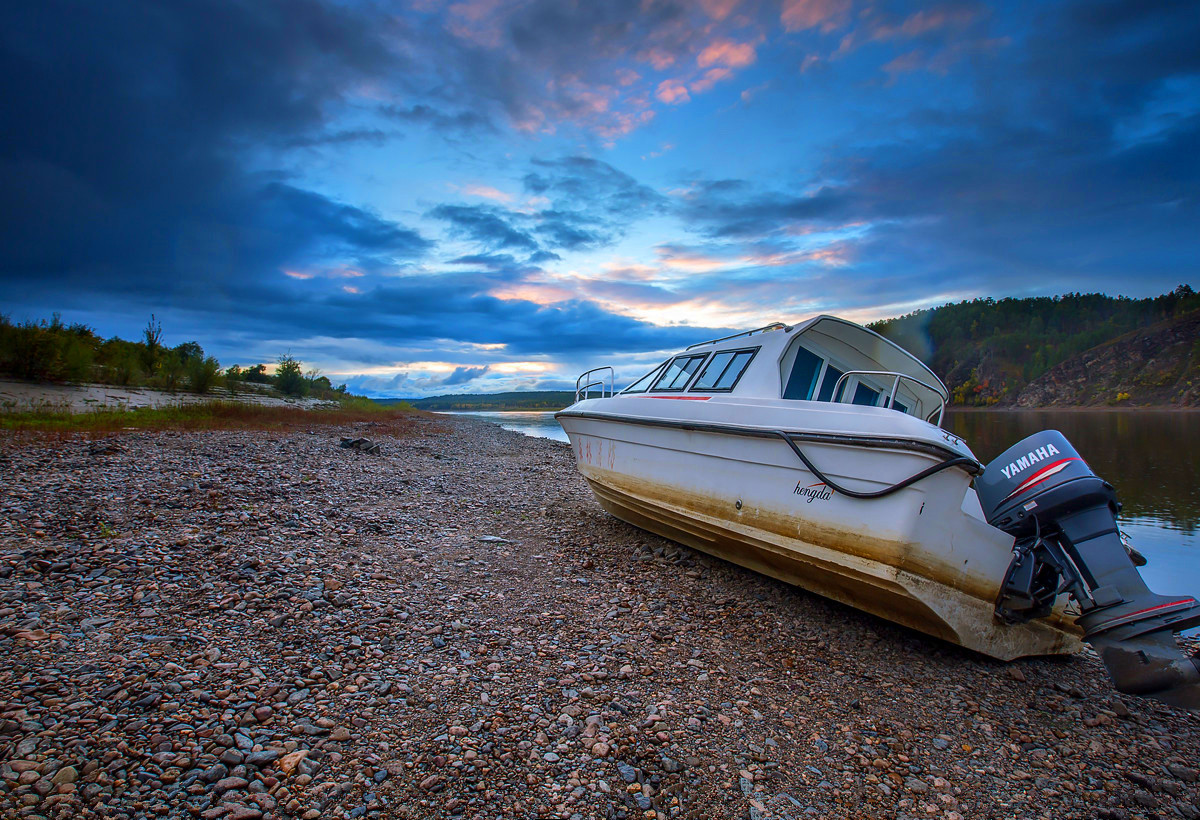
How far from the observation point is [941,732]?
11.1 feet

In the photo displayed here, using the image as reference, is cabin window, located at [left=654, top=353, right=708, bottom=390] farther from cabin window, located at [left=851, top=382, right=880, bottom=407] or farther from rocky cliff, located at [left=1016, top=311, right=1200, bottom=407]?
rocky cliff, located at [left=1016, top=311, right=1200, bottom=407]

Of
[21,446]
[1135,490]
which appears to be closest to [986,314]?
[1135,490]

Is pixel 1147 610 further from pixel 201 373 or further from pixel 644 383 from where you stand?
pixel 201 373

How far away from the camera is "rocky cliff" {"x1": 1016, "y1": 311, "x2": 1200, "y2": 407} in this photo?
64.2 meters

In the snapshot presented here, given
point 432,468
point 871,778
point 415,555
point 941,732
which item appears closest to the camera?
point 871,778

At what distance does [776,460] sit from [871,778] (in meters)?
2.36

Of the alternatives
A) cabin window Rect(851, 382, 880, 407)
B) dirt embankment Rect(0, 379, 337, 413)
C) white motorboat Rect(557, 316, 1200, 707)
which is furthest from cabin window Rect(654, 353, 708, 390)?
dirt embankment Rect(0, 379, 337, 413)

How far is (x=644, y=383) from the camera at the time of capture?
752 cm

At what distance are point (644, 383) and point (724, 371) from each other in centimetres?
166

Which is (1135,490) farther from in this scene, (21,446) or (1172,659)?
(21,446)

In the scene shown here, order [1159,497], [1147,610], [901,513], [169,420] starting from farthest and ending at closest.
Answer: [169,420] → [1159,497] → [901,513] → [1147,610]

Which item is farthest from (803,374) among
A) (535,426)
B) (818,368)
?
(535,426)

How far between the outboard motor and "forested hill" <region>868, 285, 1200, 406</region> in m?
75.6

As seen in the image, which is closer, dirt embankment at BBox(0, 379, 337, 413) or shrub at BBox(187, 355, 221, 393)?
dirt embankment at BBox(0, 379, 337, 413)
